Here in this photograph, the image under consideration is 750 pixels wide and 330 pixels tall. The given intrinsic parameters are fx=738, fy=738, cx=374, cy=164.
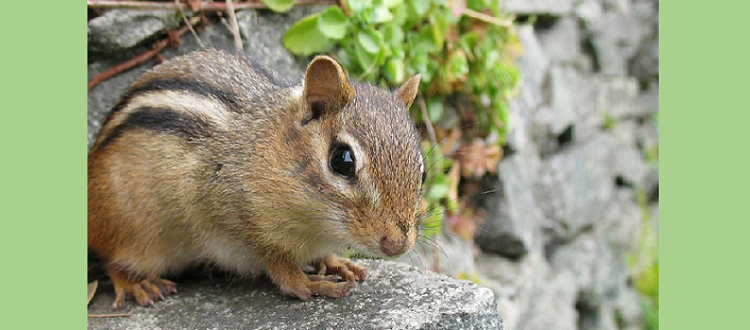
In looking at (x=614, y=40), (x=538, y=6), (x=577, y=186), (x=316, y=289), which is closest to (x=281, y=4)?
(x=316, y=289)

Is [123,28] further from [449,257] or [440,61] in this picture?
[449,257]

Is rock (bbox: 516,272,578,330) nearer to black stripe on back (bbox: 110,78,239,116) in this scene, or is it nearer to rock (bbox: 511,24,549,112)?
rock (bbox: 511,24,549,112)

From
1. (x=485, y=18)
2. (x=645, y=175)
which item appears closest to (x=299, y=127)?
(x=485, y=18)

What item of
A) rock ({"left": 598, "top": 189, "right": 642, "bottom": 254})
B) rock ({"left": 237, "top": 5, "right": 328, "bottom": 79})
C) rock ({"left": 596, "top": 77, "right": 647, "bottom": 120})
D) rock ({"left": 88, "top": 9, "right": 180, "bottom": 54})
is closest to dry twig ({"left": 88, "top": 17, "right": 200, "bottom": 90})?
rock ({"left": 88, "top": 9, "right": 180, "bottom": 54})

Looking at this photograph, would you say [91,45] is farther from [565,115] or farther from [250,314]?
[565,115]

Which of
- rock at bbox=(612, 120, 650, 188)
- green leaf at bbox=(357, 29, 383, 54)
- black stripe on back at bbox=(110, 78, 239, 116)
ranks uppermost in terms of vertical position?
green leaf at bbox=(357, 29, 383, 54)

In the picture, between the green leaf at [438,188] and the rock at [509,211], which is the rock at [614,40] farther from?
the green leaf at [438,188]

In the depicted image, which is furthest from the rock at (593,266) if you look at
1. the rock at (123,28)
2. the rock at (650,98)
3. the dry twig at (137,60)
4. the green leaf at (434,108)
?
the rock at (123,28)
